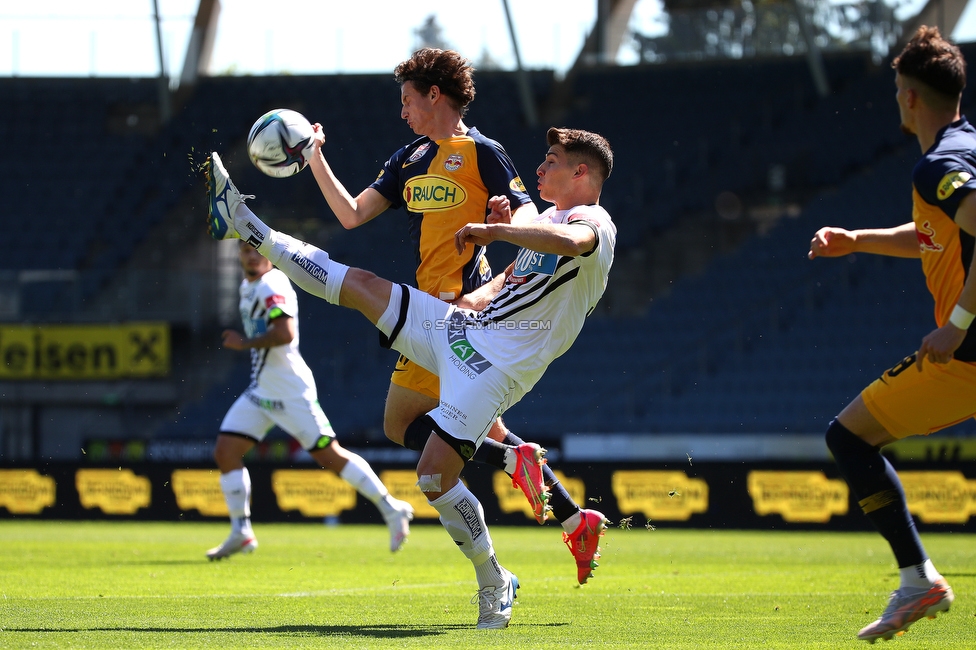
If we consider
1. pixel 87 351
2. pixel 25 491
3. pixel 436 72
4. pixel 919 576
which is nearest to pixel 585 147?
pixel 436 72

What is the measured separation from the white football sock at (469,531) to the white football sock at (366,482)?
3.24 meters

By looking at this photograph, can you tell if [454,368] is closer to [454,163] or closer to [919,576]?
[454,163]

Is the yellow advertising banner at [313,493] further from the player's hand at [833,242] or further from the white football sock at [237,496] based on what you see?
the player's hand at [833,242]

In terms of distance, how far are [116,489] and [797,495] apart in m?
8.38

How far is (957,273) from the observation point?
440 centimetres

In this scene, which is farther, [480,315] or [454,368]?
[480,315]

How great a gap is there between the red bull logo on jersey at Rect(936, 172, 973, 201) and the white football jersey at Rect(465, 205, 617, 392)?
1.55m

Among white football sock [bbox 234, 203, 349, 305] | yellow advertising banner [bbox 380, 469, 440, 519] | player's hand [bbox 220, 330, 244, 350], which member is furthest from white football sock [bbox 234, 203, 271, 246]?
yellow advertising banner [bbox 380, 469, 440, 519]

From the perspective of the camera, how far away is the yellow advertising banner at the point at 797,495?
13461 mm

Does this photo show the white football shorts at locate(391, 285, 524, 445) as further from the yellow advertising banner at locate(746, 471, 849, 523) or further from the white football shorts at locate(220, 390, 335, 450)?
the yellow advertising banner at locate(746, 471, 849, 523)

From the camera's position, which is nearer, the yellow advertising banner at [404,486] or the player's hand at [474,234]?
the player's hand at [474,234]

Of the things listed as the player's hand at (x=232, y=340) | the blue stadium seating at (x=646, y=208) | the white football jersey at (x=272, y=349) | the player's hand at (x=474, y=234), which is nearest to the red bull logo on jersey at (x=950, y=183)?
the player's hand at (x=474, y=234)

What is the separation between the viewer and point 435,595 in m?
6.70

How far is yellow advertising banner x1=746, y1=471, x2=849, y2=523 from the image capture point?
13461mm
